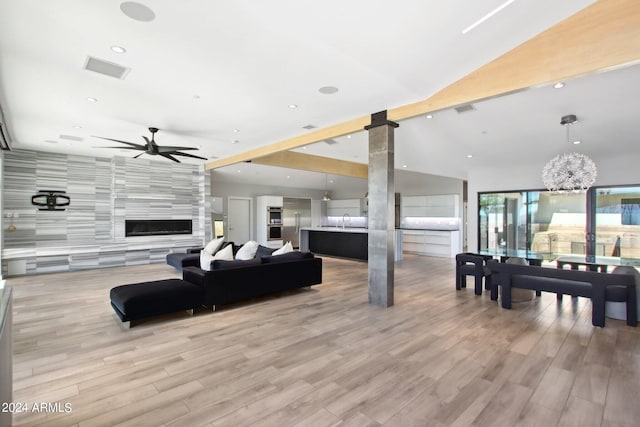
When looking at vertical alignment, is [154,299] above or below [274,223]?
below

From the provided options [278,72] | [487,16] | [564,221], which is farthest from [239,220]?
[487,16]

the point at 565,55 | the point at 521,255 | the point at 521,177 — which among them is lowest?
the point at 521,255

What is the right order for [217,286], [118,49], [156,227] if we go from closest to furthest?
[118,49] < [217,286] < [156,227]

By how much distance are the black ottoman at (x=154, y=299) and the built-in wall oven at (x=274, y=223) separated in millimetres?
7811

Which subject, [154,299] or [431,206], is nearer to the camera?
[154,299]

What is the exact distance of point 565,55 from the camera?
2857 millimetres

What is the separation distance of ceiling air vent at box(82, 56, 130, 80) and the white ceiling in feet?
0.25

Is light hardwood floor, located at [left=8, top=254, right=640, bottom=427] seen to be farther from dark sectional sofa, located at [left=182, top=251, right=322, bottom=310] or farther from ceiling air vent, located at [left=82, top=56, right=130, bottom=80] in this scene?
ceiling air vent, located at [left=82, top=56, right=130, bottom=80]

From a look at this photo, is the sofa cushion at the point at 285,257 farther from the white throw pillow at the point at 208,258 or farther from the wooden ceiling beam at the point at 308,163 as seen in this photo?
the wooden ceiling beam at the point at 308,163

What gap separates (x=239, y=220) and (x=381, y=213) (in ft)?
28.6

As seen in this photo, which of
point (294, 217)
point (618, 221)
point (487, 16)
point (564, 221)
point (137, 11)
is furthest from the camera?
point (294, 217)

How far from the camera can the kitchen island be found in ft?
29.5

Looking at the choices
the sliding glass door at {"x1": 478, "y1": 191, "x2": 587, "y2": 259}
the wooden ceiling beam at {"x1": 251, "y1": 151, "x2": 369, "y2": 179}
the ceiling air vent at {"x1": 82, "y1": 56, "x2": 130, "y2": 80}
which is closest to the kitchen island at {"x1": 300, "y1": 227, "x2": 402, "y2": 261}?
the wooden ceiling beam at {"x1": 251, "y1": 151, "x2": 369, "y2": 179}

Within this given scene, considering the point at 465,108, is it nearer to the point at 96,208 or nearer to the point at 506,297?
the point at 506,297
